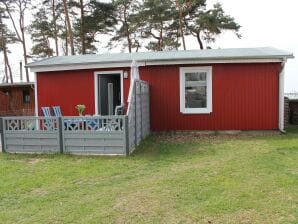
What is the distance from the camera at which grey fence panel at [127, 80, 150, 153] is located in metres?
7.41

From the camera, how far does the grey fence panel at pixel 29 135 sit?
737 cm

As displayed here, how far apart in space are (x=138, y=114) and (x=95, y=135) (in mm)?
1493

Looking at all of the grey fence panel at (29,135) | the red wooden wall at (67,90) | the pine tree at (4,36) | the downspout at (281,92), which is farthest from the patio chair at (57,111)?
the pine tree at (4,36)

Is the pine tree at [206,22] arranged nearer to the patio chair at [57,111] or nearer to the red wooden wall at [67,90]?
the red wooden wall at [67,90]

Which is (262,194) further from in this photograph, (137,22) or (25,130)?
(137,22)

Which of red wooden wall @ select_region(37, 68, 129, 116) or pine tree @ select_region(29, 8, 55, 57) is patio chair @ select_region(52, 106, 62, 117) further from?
pine tree @ select_region(29, 8, 55, 57)

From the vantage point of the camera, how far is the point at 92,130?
7.10 m

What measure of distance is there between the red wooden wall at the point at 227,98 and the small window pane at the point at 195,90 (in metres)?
0.28

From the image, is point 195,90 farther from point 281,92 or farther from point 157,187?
point 157,187

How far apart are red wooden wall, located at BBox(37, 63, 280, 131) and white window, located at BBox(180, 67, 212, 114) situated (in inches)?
4.7

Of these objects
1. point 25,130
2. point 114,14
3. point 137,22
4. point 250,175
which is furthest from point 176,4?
point 250,175

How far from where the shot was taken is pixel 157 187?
4.79m

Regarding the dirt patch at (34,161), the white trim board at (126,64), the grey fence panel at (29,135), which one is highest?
the white trim board at (126,64)

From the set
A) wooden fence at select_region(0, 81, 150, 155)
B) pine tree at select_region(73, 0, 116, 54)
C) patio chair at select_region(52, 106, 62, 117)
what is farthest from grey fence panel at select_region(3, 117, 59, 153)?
pine tree at select_region(73, 0, 116, 54)
